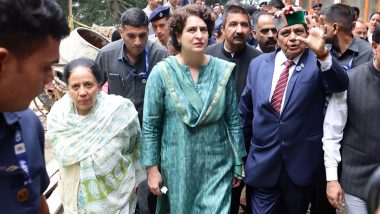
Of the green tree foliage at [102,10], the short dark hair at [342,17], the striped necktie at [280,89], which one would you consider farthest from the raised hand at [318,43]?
the green tree foliage at [102,10]

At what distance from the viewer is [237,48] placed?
4383mm

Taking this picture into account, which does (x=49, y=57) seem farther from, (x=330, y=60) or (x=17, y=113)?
(x=330, y=60)

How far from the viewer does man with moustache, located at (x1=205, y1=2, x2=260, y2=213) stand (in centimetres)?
425

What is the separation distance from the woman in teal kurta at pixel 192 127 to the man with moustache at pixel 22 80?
1673 millimetres

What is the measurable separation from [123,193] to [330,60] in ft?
5.52

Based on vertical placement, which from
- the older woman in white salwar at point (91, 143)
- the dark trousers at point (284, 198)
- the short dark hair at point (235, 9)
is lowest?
the dark trousers at point (284, 198)

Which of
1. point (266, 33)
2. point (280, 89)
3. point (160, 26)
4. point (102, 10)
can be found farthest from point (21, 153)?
point (102, 10)

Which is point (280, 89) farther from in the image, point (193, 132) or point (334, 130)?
point (193, 132)

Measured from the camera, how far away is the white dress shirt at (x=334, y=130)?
3.10 meters

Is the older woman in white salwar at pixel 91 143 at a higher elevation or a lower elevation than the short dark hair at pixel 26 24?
lower

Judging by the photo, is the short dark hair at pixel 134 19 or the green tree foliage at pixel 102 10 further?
the green tree foliage at pixel 102 10

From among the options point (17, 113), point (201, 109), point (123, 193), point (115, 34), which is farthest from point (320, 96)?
point (115, 34)

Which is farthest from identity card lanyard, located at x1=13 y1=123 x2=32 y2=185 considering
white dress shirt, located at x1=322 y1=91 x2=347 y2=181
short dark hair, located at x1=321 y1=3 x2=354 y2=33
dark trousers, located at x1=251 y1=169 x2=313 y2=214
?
short dark hair, located at x1=321 y1=3 x2=354 y2=33

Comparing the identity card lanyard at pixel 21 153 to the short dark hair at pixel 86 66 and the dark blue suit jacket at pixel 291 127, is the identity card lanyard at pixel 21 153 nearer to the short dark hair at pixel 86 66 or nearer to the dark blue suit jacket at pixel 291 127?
the short dark hair at pixel 86 66
